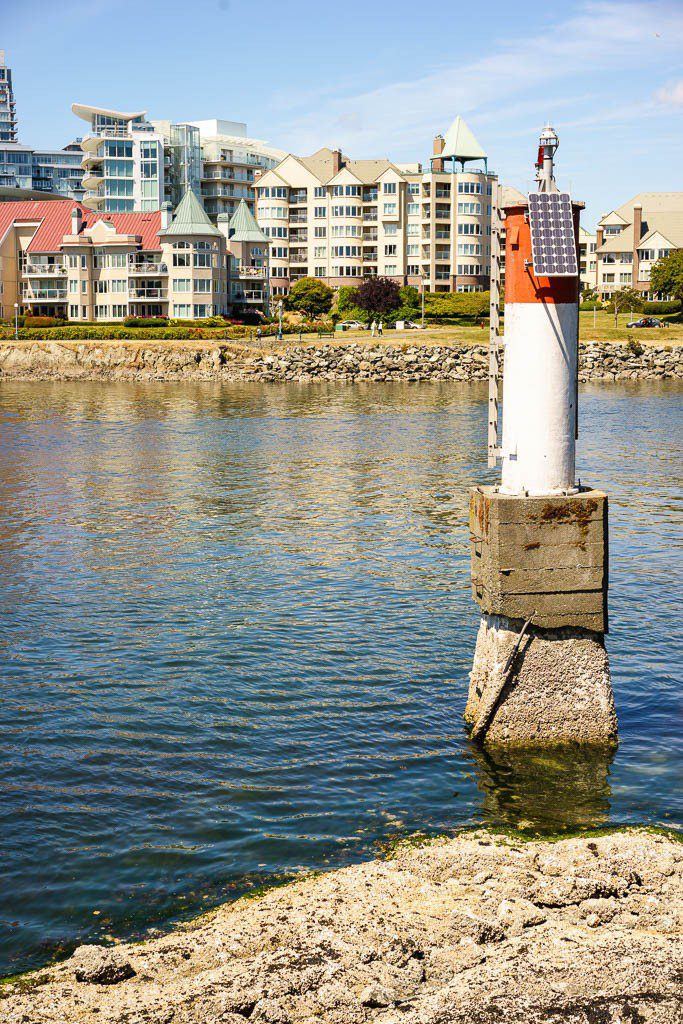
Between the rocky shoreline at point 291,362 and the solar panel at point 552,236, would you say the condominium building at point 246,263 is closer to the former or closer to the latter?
the rocky shoreline at point 291,362

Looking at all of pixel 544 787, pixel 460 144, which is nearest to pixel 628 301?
pixel 460 144

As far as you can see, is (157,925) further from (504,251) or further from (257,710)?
(504,251)

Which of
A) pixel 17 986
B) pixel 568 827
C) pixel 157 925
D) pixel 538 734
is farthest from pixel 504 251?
pixel 17 986

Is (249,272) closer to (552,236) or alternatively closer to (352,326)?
(352,326)

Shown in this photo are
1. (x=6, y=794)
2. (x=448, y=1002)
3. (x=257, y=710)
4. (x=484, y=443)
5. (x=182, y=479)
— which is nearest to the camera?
(x=448, y=1002)

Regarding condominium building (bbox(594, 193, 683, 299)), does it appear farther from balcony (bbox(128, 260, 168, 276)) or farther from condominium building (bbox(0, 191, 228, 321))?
balcony (bbox(128, 260, 168, 276))

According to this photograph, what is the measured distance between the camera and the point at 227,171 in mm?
165375

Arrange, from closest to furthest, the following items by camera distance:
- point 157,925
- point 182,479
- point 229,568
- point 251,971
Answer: point 251,971, point 157,925, point 229,568, point 182,479

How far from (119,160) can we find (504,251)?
14436 cm

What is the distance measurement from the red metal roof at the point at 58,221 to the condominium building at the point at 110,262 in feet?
0.38

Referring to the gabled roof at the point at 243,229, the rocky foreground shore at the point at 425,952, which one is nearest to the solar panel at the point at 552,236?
the rocky foreground shore at the point at 425,952

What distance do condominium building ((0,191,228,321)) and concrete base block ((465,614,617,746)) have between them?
11199cm

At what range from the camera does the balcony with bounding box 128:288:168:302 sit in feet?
409

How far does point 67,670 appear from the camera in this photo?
18.8m
